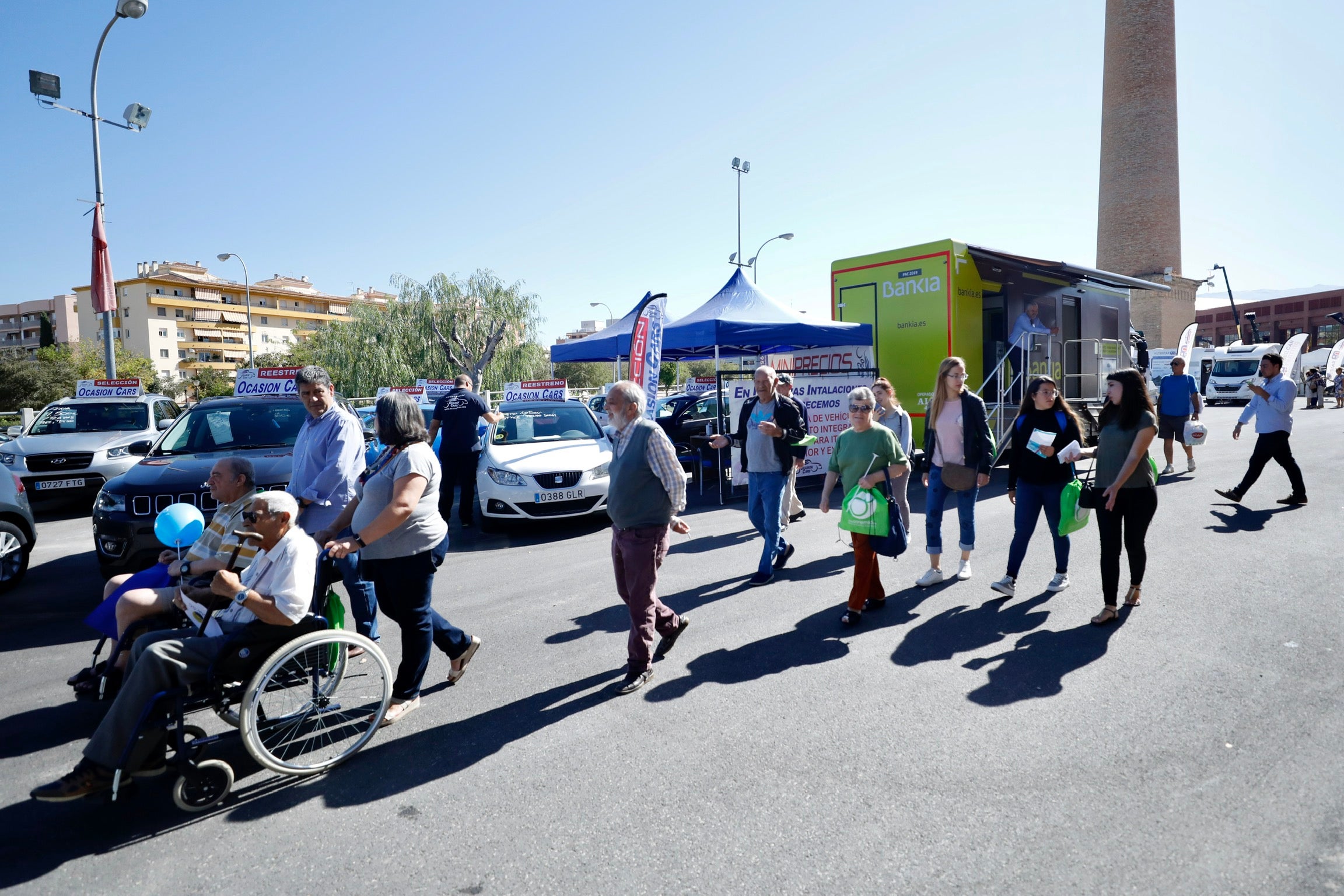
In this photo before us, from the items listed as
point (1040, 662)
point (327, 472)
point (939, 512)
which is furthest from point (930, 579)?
point (327, 472)

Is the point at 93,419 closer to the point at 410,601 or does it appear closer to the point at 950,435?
the point at 410,601

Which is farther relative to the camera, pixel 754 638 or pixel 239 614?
pixel 754 638

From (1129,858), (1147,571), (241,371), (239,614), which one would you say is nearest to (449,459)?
(241,371)

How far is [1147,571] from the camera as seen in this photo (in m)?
6.13

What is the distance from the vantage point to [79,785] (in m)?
2.89

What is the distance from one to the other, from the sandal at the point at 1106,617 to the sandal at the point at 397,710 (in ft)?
14.0

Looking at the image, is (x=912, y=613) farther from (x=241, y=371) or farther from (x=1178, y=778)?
(x=241, y=371)

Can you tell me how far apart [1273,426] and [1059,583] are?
4.87m

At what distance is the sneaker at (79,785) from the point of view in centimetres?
287

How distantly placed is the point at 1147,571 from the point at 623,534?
15.3ft

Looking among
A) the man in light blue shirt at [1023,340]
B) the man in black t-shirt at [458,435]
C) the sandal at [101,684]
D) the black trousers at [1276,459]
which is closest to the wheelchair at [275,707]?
the sandal at [101,684]

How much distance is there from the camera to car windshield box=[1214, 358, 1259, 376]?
31328 mm

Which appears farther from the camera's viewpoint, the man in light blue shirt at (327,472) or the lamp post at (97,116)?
the lamp post at (97,116)

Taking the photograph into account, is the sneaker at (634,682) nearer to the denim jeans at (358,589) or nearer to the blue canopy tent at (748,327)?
the denim jeans at (358,589)
